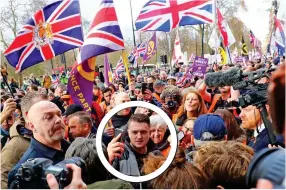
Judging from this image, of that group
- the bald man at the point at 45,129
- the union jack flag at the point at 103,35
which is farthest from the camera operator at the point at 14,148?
the union jack flag at the point at 103,35

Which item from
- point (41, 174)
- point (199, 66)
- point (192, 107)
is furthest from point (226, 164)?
point (199, 66)

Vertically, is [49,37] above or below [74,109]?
above

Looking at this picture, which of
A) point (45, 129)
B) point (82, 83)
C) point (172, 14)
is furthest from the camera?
point (172, 14)

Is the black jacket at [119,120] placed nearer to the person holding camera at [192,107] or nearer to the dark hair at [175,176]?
the dark hair at [175,176]

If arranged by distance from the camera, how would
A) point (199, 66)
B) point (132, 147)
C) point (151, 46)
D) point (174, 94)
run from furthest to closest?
1. point (151, 46)
2. point (199, 66)
3. point (174, 94)
4. point (132, 147)

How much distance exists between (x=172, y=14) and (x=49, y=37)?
2628mm

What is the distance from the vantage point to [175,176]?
1628 millimetres

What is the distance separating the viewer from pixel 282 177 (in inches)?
34.7

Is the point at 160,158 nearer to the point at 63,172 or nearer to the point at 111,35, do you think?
the point at 63,172

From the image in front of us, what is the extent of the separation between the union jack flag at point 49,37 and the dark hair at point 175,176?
340 cm

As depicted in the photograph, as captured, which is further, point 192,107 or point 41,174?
point 192,107

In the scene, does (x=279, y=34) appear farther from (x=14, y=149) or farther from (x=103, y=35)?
(x=14, y=149)

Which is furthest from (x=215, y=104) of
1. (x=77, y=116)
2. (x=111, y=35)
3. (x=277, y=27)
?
(x=277, y=27)

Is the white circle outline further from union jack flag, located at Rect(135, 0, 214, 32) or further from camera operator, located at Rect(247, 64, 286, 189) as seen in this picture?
union jack flag, located at Rect(135, 0, 214, 32)
